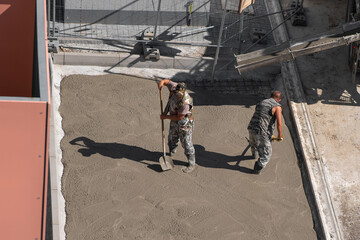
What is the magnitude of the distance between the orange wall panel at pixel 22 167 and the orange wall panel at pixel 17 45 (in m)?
2.48

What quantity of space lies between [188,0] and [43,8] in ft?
15.0

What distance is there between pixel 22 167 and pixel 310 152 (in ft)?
18.8

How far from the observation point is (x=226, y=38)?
14227mm

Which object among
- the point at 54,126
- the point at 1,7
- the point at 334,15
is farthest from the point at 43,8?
the point at 334,15

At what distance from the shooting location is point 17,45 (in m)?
10.7

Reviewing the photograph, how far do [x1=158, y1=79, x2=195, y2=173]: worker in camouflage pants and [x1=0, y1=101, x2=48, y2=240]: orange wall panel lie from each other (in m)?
2.78

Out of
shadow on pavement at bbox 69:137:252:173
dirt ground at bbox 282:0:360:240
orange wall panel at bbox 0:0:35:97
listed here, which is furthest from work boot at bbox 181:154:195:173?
orange wall panel at bbox 0:0:35:97

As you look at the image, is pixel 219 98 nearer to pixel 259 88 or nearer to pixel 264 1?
pixel 259 88

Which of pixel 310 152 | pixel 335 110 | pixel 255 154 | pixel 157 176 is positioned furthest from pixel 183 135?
pixel 335 110

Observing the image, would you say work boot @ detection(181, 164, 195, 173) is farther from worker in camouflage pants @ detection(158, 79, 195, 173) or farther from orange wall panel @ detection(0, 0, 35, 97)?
orange wall panel @ detection(0, 0, 35, 97)

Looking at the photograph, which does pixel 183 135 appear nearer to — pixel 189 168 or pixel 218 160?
pixel 189 168

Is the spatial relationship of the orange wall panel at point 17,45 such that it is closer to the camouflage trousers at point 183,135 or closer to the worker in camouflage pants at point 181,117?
the worker in camouflage pants at point 181,117

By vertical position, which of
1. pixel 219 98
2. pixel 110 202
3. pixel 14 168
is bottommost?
pixel 110 202

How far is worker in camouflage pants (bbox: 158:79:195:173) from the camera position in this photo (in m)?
10.5
